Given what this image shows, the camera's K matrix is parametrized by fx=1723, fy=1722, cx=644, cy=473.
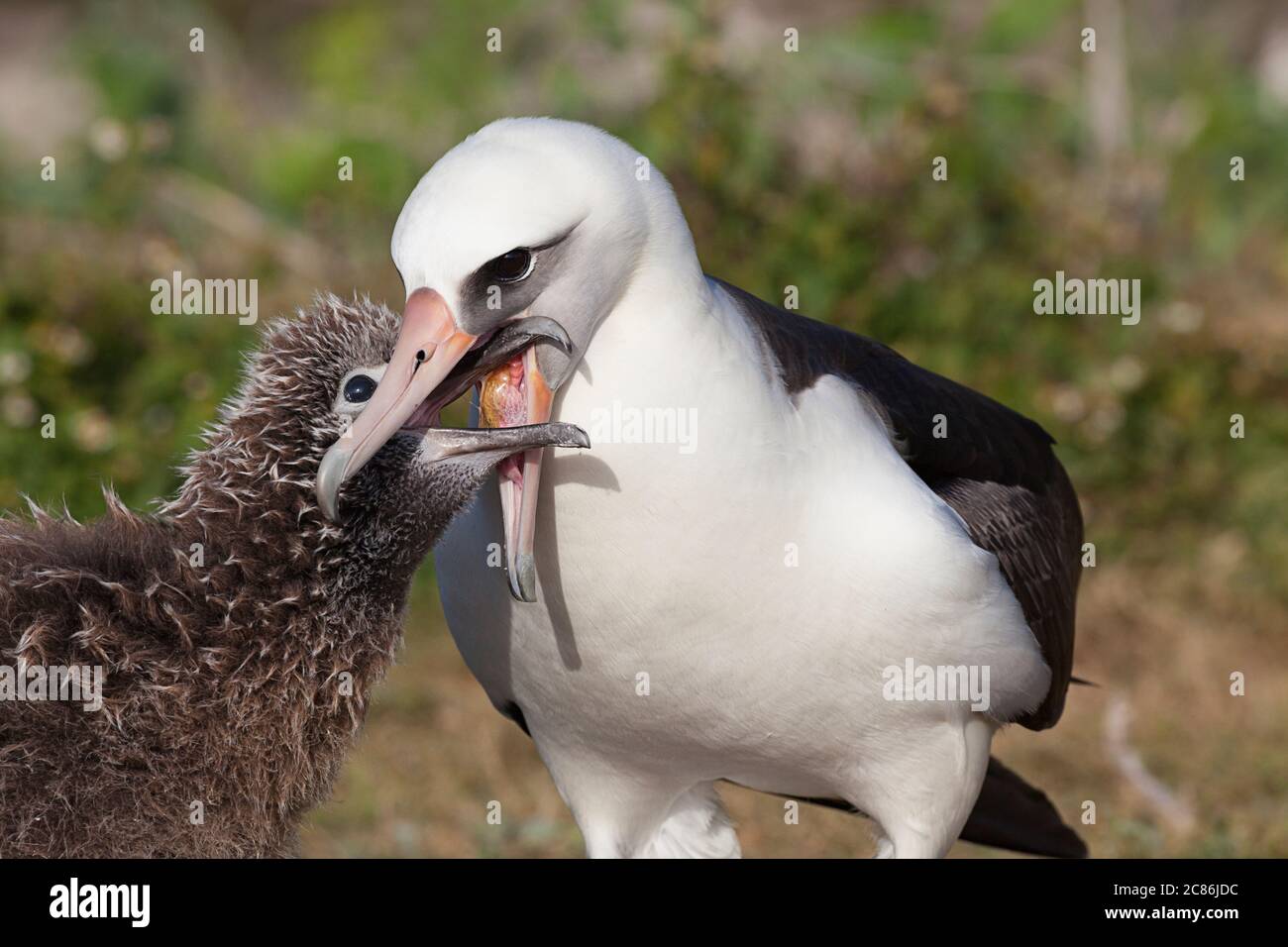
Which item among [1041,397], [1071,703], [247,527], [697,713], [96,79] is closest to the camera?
[247,527]

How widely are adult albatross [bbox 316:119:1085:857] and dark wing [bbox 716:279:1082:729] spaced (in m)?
0.01

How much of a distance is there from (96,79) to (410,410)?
7.78 m

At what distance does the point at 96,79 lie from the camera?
10164mm

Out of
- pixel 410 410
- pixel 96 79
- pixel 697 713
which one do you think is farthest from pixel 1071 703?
pixel 96 79

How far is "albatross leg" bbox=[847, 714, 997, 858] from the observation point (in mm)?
4105

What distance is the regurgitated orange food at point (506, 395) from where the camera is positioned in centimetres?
350

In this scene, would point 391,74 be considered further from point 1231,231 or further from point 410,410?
point 410,410

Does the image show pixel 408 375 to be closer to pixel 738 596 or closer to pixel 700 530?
pixel 700 530

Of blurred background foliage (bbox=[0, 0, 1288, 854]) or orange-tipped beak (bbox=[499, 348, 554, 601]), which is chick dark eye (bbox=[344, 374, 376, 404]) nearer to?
orange-tipped beak (bbox=[499, 348, 554, 601])

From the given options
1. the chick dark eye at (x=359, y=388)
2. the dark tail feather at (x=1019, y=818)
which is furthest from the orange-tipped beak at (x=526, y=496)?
the dark tail feather at (x=1019, y=818)

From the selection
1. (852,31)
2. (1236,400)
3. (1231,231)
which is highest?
(852,31)

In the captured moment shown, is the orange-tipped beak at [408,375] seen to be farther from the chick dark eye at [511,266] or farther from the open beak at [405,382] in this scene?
the chick dark eye at [511,266]

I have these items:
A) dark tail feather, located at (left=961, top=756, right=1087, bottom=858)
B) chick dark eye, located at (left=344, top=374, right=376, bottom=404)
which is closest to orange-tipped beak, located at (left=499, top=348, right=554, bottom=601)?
chick dark eye, located at (left=344, top=374, right=376, bottom=404)

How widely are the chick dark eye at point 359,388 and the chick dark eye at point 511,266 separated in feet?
1.62
